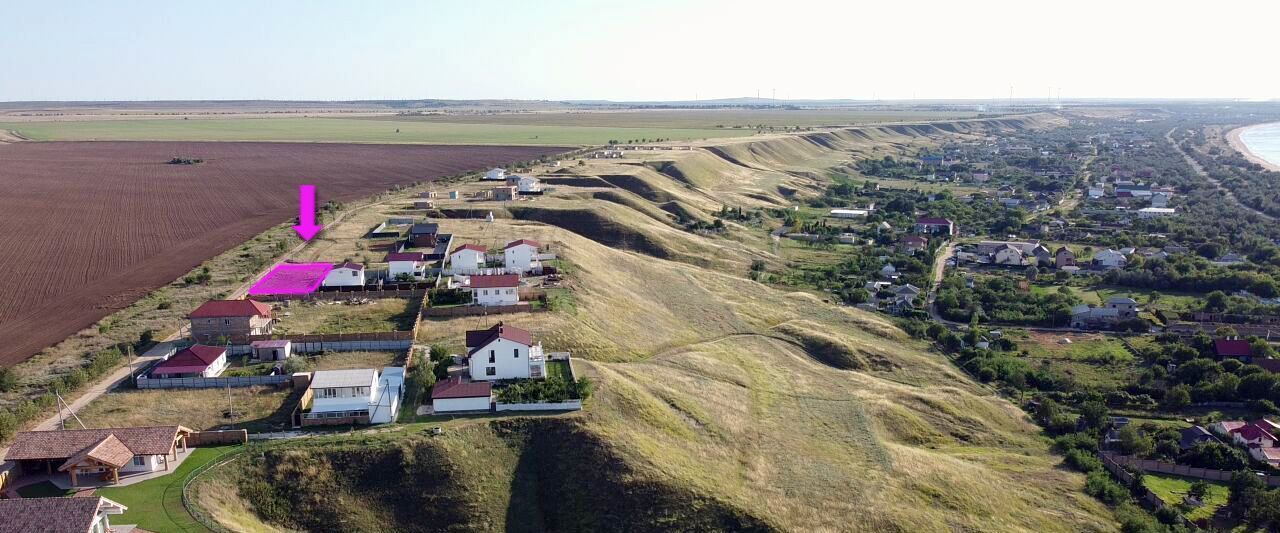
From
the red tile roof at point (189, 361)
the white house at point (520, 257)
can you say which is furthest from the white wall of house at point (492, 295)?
the red tile roof at point (189, 361)

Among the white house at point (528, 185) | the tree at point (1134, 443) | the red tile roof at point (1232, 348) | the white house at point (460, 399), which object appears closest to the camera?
the white house at point (460, 399)

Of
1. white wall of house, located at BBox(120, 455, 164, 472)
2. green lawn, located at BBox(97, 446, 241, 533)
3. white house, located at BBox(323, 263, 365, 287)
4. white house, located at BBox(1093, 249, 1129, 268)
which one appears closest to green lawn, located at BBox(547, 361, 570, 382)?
green lawn, located at BBox(97, 446, 241, 533)

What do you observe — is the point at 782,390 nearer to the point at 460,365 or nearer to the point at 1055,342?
the point at 460,365

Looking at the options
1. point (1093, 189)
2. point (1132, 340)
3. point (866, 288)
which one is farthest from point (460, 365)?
point (1093, 189)

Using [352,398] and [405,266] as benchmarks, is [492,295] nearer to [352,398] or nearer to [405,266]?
[405,266]

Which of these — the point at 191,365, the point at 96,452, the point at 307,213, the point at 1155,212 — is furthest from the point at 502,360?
the point at 1155,212

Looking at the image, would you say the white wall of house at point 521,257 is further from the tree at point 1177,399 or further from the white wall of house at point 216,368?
the tree at point 1177,399
